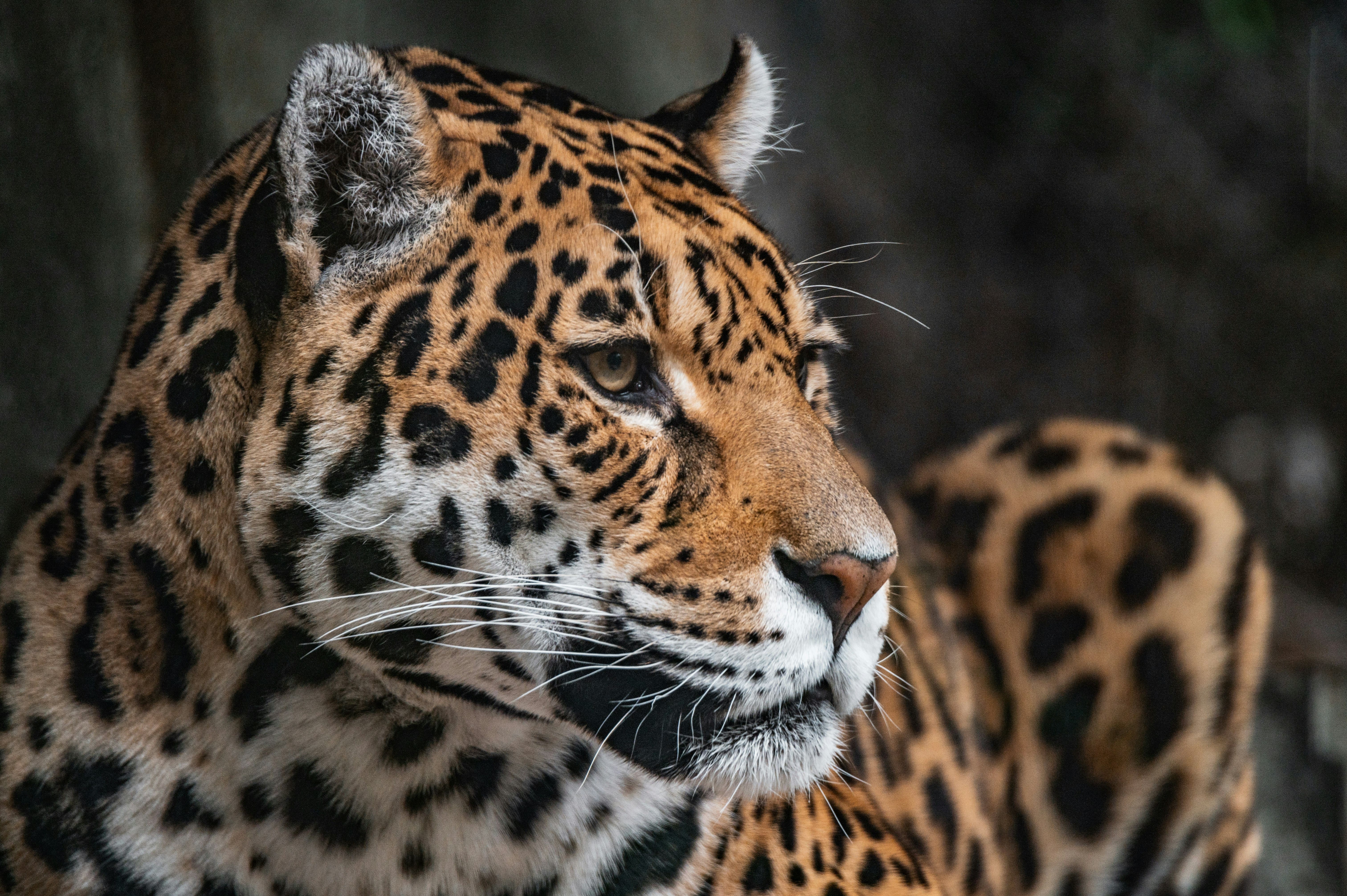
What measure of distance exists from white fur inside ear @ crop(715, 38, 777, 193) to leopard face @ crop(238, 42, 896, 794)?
0.80 m

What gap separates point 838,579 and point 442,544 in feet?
2.31

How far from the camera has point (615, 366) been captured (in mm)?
2510

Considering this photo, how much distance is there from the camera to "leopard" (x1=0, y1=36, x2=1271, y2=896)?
93.6 inches

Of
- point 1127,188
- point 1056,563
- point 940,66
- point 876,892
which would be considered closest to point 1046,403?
point 1127,188

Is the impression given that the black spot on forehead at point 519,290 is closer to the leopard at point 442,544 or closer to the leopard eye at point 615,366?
the leopard at point 442,544

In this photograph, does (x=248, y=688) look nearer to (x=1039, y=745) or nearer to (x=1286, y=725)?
(x=1039, y=745)

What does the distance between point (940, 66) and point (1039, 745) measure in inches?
179

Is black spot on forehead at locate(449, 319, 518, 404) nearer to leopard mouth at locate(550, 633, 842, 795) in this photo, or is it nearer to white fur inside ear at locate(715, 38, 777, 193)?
leopard mouth at locate(550, 633, 842, 795)

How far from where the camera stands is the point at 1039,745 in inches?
189

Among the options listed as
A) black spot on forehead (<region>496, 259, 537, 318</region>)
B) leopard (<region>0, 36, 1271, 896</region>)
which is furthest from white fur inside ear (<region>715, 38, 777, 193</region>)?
black spot on forehead (<region>496, 259, 537, 318</region>)

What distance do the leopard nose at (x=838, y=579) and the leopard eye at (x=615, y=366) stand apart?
0.45 metres

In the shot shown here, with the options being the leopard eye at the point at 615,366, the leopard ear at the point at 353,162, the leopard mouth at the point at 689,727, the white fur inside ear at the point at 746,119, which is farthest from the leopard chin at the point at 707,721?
the white fur inside ear at the point at 746,119

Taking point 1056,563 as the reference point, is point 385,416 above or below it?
above

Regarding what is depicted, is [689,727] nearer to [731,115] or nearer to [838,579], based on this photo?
[838,579]
